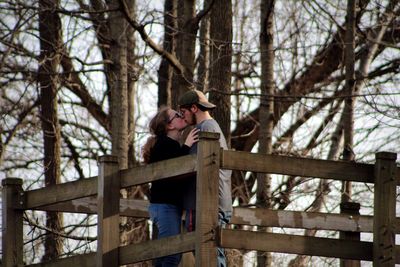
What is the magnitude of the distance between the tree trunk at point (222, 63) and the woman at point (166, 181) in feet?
12.8

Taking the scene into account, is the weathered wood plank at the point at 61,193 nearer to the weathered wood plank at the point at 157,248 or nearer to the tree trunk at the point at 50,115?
the weathered wood plank at the point at 157,248

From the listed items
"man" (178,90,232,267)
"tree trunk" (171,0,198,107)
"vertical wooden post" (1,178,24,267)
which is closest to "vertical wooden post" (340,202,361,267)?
"man" (178,90,232,267)

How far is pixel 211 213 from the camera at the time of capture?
334 inches

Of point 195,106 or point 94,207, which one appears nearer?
point 195,106

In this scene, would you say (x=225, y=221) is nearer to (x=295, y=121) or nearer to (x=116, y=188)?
(x=116, y=188)

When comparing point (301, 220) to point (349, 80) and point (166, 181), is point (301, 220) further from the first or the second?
point (349, 80)

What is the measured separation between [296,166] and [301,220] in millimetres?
1059

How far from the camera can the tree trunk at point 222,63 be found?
44.4ft

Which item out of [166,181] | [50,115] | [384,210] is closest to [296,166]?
[384,210]

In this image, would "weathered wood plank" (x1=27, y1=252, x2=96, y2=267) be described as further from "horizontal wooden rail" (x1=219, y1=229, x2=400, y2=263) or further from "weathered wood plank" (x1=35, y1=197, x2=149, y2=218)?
"horizontal wooden rail" (x1=219, y1=229, x2=400, y2=263)

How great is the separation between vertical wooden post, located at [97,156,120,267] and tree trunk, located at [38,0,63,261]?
21.2 ft

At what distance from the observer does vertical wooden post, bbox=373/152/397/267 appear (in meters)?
9.31

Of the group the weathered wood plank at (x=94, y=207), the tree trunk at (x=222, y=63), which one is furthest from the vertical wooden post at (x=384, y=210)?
the tree trunk at (x=222, y=63)

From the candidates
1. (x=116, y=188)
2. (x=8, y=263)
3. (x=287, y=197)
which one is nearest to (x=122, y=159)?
(x=287, y=197)
